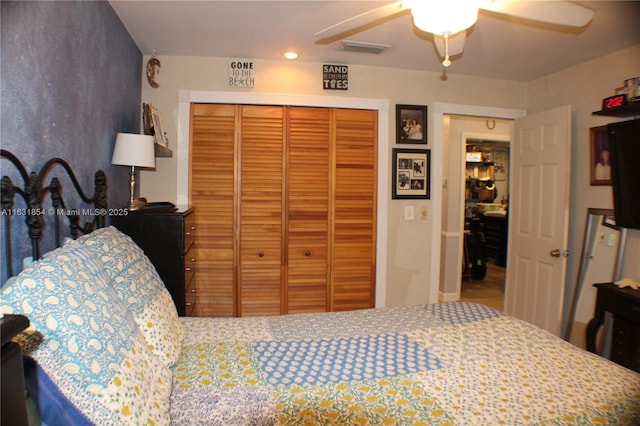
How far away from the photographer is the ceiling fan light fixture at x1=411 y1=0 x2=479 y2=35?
135 centimetres

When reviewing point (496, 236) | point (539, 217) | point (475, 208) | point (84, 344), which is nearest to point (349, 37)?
point (539, 217)

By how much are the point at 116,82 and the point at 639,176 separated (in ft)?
11.3

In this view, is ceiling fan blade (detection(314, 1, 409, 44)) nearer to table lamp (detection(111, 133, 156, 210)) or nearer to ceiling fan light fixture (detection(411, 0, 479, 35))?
ceiling fan light fixture (detection(411, 0, 479, 35))

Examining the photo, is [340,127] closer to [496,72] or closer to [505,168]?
[496,72]

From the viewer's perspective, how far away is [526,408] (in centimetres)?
108

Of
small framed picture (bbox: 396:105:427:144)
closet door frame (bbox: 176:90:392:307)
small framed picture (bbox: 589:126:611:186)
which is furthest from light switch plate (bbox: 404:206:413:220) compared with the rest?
small framed picture (bbox: 589:126:611:186)

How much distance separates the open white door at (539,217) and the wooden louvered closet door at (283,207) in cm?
145

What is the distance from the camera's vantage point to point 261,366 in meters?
1.30

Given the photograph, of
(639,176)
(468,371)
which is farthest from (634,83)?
(468,371)

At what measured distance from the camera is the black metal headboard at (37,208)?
1.17 meters

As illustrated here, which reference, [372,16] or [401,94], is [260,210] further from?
[372,16]

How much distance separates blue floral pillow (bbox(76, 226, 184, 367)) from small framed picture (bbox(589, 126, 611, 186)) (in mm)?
3197

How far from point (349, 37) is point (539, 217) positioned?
2277mm

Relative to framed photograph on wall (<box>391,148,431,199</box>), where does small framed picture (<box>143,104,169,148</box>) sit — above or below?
above
